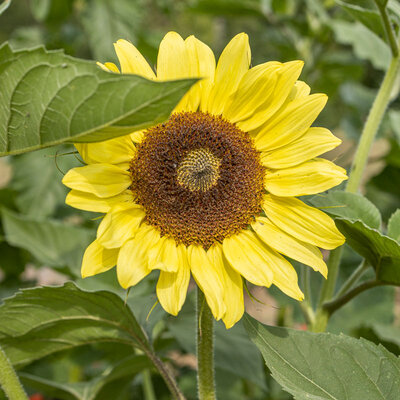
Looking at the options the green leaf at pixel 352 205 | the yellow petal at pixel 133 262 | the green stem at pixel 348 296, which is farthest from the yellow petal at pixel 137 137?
the green stem at pixel 348 296

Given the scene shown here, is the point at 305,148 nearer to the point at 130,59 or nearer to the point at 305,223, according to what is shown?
the point at 305,223

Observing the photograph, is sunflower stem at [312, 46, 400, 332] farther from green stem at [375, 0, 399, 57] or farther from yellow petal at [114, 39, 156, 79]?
yellow petal at [114, 39, 156, 79]

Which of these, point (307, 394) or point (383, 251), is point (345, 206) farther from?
point (307, 394)

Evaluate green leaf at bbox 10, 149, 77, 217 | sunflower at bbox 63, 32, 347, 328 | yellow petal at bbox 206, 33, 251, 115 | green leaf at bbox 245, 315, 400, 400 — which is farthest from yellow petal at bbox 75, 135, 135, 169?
green leaf at bbox 10, 149, 77, 217

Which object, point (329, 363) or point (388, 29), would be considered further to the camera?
point (388, 29)

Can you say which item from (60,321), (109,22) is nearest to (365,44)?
(109,22)
